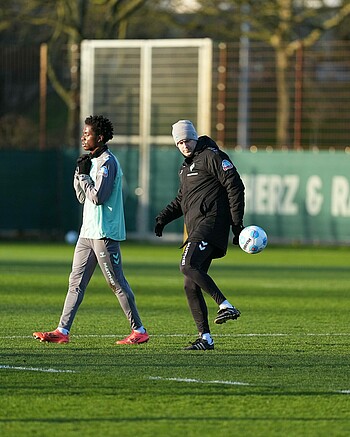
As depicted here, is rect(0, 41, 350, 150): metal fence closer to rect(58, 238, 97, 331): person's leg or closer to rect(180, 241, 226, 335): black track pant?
rect(58, 238, 97, 331): person's leg

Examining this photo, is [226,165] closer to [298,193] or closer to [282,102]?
[298,193]

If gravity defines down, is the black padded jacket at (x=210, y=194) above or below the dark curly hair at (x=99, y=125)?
below

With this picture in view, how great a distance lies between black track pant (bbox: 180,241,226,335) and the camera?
11859mm

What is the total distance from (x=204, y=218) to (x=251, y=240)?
0.63 m

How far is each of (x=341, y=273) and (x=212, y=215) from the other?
12.3 m

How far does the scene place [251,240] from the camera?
40.7ft

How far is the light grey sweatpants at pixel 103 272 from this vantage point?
12.2 m

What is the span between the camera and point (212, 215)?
471 inches

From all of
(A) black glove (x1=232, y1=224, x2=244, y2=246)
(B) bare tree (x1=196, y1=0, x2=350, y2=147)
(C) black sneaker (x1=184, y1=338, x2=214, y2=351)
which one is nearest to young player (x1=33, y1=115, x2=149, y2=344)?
(C) black sneaker (x1=184, y1=338, x2=214, y2=351)

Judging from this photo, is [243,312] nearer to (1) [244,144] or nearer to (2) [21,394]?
(2) [21,394]

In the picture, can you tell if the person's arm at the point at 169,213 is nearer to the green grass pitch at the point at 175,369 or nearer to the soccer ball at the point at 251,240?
the soccer ball at the point at 251,240

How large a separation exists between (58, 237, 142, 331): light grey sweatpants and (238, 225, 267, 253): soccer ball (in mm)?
1155

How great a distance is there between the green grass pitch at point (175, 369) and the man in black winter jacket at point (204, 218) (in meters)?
0.42

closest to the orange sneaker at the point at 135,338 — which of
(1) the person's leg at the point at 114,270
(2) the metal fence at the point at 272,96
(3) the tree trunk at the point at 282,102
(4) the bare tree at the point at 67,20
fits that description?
(1) the person's leg at the point at 114,270
